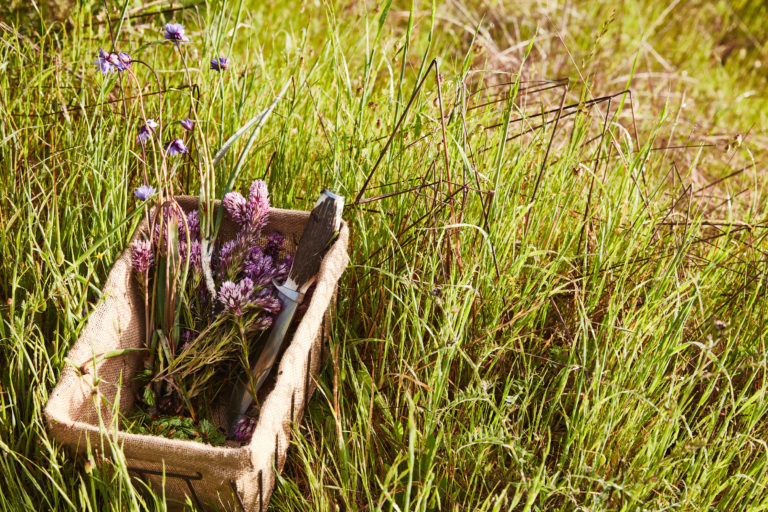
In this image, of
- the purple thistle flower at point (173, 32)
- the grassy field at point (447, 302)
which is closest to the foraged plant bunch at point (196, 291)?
the purple thistle flower at point (173, 32)

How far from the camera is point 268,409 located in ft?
3.82

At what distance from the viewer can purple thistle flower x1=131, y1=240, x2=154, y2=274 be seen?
1.40 metres

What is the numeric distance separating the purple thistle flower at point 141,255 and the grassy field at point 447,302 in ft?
0.29

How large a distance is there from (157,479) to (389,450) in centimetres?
49

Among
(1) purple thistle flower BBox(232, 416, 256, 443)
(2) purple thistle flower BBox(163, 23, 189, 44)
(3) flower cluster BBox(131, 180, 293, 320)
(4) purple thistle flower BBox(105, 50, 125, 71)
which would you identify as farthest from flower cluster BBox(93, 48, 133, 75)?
(1) purple thistle flower BBox(232, 416, 256, 443)

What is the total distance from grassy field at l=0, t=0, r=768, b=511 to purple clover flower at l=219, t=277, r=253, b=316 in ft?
0.76

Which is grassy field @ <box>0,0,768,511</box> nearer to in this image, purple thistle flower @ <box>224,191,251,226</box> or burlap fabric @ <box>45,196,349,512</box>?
burlap fabric @ <box>45,196,349,512</box>

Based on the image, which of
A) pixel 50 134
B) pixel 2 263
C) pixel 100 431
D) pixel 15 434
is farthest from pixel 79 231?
pixel 100 431

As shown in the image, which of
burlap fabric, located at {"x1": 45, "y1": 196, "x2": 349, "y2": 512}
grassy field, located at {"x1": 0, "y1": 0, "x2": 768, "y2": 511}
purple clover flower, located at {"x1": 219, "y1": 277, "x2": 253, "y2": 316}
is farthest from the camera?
purple clover flower, located at {"x1": 219, "y1": 277, "x2": 253, "y2": 316}

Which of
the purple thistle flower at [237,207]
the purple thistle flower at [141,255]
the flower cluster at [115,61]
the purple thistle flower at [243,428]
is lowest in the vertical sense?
the purple thistle flower at [243,428]

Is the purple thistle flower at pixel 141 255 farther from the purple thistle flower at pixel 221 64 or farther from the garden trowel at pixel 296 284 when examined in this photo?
the purple thistle flower at pixel 221 64

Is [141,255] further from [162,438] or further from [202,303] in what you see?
[162,438]

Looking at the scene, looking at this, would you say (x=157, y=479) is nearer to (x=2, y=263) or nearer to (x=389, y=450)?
(x=389, y=450)

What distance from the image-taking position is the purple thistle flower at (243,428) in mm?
1350
